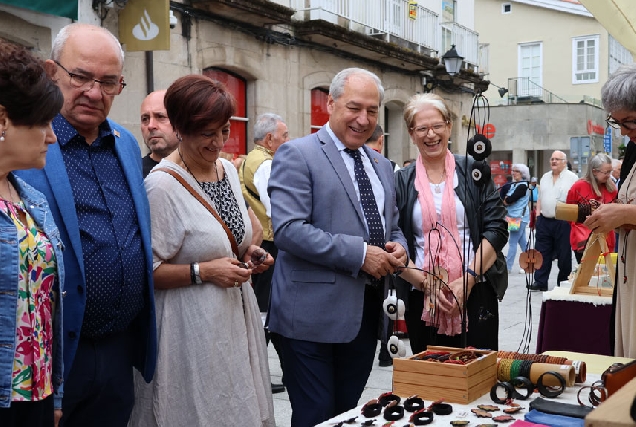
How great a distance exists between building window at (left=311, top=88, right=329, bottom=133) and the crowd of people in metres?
10.7

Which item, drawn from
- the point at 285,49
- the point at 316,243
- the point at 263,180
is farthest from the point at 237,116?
the point at 316,243

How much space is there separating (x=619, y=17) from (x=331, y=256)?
169cm

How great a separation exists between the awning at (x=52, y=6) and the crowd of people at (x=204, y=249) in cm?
461

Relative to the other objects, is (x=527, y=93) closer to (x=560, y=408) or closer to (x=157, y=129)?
(x=157, y=129)

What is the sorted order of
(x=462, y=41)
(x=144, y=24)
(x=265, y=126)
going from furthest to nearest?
(x=462, y=41), (x=144, y=24), (x=265, y=126)

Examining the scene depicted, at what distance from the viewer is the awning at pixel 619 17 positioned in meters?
3.22

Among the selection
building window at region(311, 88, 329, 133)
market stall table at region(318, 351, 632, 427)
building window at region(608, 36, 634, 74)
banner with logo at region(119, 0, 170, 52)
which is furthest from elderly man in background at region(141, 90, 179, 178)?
building window at region(608, 36, 634, 74)

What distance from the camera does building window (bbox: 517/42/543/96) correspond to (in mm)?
35812

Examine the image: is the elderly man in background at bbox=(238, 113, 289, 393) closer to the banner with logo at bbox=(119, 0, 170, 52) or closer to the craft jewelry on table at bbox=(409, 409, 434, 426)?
the banner with logo at bbox=(119, 0, 170, 52)

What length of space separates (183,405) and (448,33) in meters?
18.1

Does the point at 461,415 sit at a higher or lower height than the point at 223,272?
lower

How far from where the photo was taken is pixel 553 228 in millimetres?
9625

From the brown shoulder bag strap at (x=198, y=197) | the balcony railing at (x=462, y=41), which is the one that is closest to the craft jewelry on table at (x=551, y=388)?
the brown shoulder bag strap at (x=198, y=197)

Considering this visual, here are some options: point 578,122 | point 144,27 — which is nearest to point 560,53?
point 578,122
